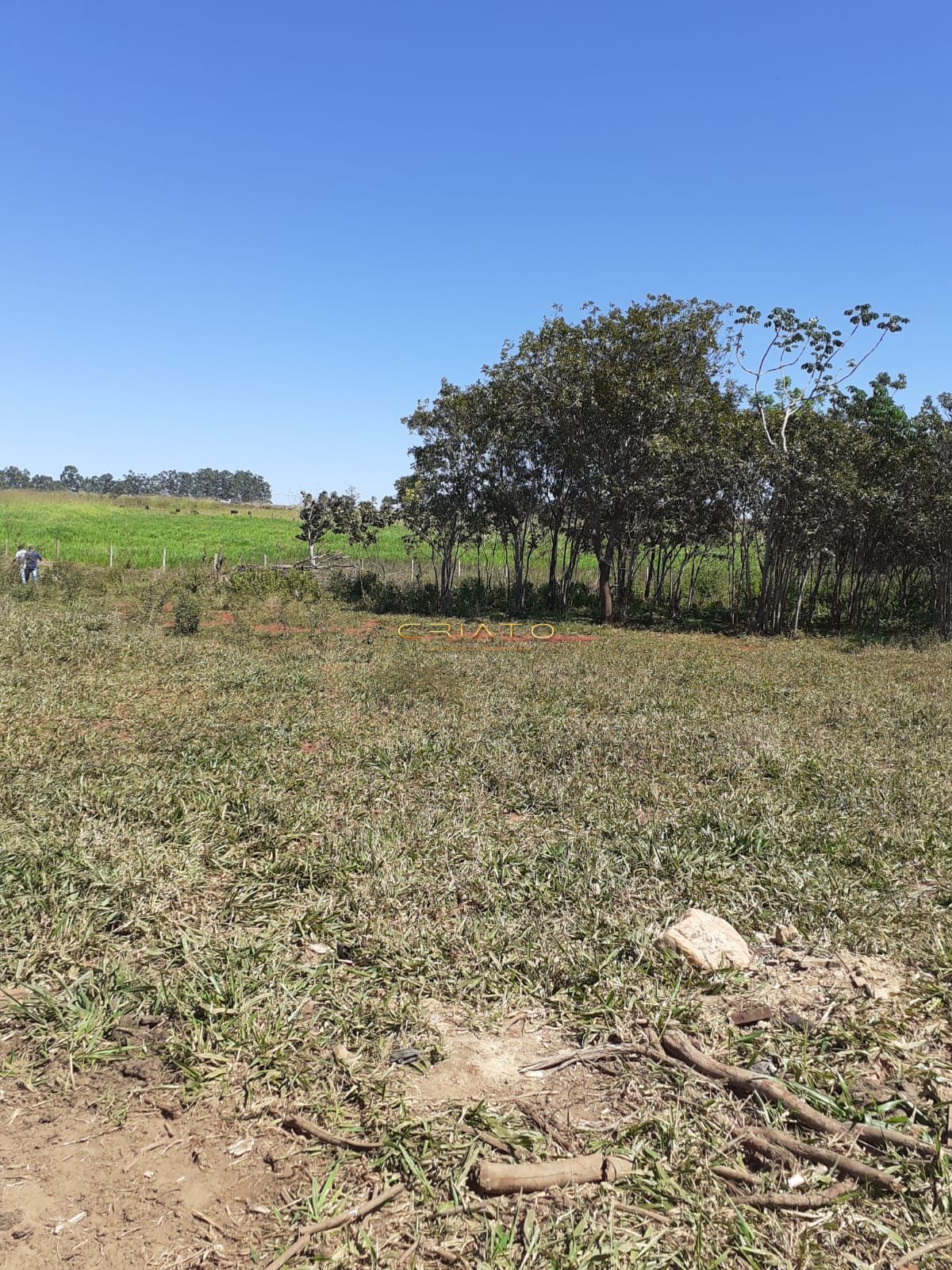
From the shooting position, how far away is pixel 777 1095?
105 inches

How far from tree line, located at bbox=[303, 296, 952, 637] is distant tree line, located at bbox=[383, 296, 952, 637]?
0.04 metres

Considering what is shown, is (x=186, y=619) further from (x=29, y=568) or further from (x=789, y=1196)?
(x=789, y=1196)

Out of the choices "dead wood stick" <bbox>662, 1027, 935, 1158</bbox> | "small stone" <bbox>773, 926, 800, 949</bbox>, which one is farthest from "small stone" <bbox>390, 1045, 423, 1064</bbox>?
"small stone" <bbox>773, 926, 800, 949</bbox>

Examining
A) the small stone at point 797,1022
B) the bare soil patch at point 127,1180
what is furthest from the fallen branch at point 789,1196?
the bare soil patch at point 127,1180

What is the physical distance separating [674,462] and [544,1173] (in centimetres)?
1795

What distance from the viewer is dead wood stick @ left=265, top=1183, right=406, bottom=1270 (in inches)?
80.9

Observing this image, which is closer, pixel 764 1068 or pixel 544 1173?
pixel 544 1173

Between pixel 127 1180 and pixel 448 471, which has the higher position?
pixel 448 471

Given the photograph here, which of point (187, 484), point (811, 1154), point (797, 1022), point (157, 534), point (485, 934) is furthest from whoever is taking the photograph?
point (187, 484)

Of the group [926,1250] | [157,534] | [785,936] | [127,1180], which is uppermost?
[157,534]

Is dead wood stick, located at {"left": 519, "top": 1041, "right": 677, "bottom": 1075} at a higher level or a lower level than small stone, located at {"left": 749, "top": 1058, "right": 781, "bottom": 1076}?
lower

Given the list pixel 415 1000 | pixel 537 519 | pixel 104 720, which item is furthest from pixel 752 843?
pixel 537 519

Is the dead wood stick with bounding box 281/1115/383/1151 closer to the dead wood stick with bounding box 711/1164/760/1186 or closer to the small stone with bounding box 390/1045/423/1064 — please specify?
the small stone with bounding box 390/1045/423/1064

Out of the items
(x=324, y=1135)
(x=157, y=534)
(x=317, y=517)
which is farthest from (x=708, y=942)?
(x=157, y=534)
